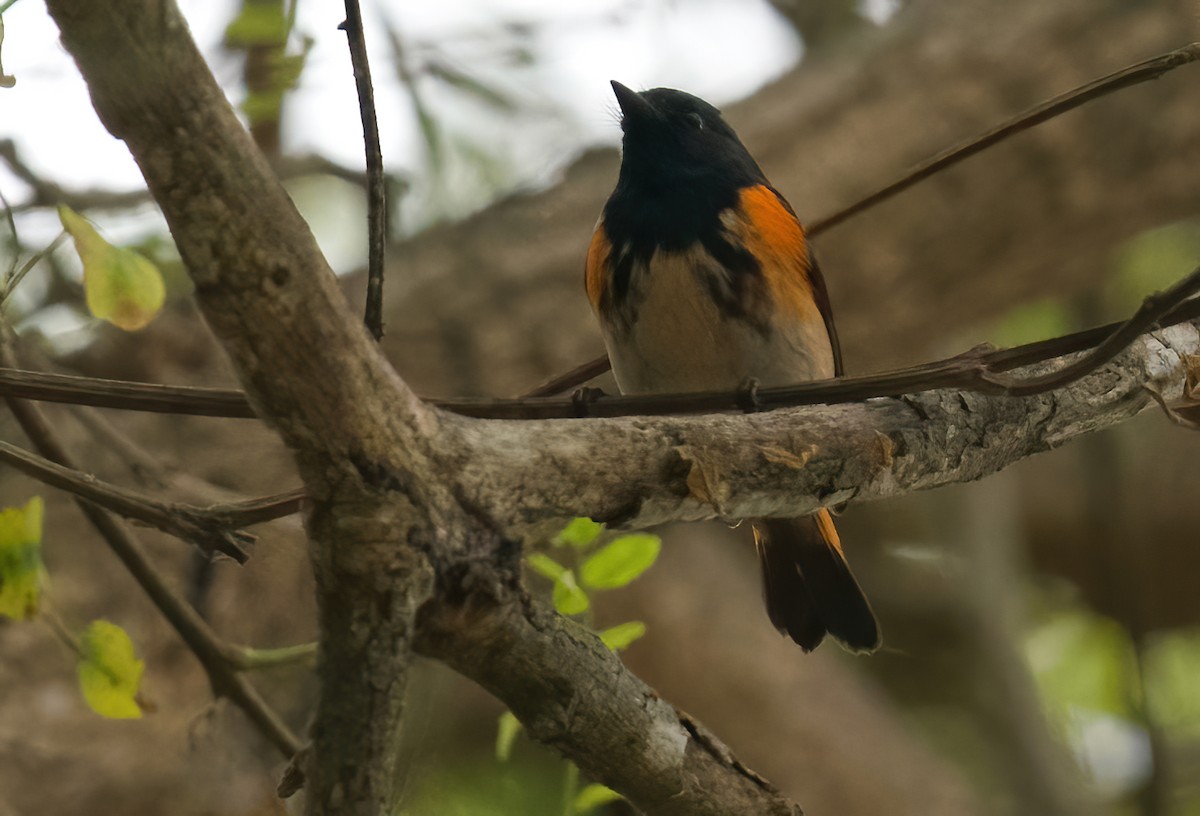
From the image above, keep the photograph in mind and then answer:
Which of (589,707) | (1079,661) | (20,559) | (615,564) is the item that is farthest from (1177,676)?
(20,559)

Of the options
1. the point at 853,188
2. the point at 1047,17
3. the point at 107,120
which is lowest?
the point at 107,120

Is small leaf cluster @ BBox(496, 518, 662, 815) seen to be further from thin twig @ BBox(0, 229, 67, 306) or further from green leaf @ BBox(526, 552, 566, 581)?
thin twig @ BBox(0, 229, 67, 306)

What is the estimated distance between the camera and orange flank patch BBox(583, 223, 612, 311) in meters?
2.62

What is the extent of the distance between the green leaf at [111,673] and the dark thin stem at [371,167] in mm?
526

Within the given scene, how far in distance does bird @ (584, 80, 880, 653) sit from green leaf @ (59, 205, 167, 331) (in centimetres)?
114

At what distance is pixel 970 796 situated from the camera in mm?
4613

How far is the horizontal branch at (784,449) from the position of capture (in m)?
1.20

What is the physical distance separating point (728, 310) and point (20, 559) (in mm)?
1465

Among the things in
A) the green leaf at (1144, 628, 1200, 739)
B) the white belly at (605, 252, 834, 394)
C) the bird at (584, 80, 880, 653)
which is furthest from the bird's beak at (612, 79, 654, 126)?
the green leaf at (1144, 628, 1200, 739)

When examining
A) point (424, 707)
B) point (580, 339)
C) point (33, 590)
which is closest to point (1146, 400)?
point (424, 707)

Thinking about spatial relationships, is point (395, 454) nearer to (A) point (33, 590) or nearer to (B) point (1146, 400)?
(A) point (33, 590)

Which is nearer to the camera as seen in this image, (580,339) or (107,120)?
(107,120)

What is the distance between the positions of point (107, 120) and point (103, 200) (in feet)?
8.58

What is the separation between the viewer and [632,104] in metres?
2.87
